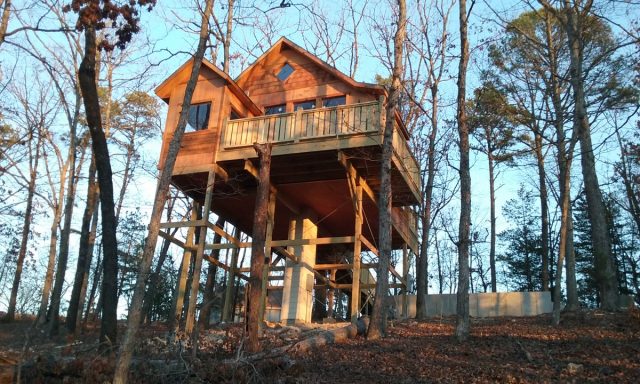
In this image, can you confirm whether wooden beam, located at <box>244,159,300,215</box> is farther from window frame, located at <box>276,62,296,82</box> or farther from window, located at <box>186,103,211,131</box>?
window frame, located at <box>276,62,296,82</box>

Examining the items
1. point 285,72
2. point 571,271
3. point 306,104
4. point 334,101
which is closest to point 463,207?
point 571,271

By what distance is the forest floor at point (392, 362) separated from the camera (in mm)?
8961

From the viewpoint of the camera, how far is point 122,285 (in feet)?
121

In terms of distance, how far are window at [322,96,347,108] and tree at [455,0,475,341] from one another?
15.5ft

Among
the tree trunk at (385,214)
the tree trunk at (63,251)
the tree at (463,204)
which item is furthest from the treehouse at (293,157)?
the tree trunk at (63,251)

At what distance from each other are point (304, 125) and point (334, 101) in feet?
8.42

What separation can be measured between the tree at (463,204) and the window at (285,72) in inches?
256

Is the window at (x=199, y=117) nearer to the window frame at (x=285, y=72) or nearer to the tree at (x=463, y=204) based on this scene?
the window frame at (x=285, y=72)

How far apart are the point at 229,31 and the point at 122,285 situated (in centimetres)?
2145

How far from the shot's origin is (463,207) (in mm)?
12828

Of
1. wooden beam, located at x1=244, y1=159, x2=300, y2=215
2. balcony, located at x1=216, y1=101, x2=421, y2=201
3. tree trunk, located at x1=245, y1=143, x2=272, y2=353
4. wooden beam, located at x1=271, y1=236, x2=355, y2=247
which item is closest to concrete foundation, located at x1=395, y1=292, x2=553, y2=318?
wooden beam, located at x1=271, y1=236, x2=355, y2=247

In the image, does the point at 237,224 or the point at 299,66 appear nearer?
the point at 299,66

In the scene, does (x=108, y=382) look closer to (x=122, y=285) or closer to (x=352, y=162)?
(x=352, y=162)

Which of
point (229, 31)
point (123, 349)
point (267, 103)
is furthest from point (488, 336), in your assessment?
point (229, 31)
